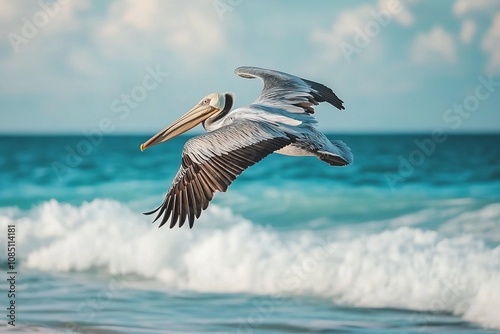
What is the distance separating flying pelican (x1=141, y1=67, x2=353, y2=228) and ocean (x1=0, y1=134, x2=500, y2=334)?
2.12 metres

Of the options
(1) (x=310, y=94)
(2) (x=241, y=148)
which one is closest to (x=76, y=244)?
(1) (x=310, y=94)

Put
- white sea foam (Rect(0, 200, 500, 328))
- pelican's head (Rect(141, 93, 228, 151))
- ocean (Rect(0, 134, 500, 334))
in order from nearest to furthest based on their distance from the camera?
pelican's head (Rect(141, 93, 228, 151)), ocean (Rect(0, 134, 500, 334)), white sea foam (Rect(0, 200, 500, 328))

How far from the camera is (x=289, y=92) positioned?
705 cm

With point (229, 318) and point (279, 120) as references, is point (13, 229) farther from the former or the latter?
point (279, 120)

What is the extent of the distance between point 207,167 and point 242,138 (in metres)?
0.39

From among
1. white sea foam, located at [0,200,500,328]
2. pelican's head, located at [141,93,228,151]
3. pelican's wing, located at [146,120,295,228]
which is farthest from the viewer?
white sea foam, located at [0,200,500,328]

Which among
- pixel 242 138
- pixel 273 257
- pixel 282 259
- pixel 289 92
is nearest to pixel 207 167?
pixel 242 138

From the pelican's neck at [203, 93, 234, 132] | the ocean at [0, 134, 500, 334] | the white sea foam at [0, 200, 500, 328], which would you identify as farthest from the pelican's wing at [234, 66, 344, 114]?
the white sea foam at [0, 200, 500, 328]

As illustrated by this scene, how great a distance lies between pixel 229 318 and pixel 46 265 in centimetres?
345

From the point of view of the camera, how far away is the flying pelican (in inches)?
222

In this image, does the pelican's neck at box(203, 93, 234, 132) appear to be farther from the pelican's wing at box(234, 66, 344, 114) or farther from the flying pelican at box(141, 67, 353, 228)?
the pelican's wing at box(234, 66, 344, 114)

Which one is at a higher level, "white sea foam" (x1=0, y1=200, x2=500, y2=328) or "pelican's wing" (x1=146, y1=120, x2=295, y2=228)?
"white sea foam" (x1=0, y1=200, x2=500, y2=328)

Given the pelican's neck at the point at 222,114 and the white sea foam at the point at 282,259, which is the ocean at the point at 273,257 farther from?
the pelican's neck at the point at 222,114

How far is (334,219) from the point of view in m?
13.9
